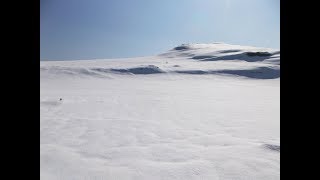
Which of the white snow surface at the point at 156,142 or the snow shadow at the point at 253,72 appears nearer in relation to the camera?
the white snow surface at the point at 156,142

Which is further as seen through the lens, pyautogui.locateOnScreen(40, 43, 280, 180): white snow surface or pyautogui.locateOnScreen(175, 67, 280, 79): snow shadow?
pyautogui.locateOnScreen(175, 67, 280, 79): snow shadow

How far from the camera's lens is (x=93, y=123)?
15.8ft

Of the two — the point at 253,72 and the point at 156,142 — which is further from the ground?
the point at 156,142

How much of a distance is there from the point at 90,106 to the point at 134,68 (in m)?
16.6

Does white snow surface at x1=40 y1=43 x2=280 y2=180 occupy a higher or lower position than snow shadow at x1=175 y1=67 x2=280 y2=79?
higher

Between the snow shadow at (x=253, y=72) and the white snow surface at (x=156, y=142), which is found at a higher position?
the white snow surface at (x=156, y=142)

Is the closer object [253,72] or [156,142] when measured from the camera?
[156,142]
